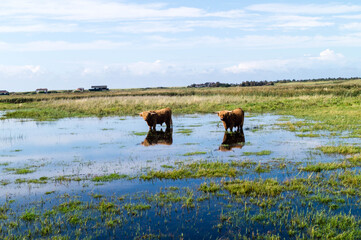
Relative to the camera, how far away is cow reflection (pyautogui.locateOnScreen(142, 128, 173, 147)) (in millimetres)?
17844

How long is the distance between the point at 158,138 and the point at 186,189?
9.88 metres

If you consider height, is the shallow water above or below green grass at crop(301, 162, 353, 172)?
above

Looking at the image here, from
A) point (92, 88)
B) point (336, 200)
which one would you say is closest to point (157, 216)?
point (336, 200)

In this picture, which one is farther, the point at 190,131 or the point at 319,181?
the point at 190,131

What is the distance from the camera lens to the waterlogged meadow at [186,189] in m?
7.07

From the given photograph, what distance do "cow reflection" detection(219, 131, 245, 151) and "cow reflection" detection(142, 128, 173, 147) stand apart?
3056 millimetres

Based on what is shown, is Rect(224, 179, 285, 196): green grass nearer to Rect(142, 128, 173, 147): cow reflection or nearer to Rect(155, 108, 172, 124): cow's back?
Rect(142, 128, 173, 147): cow reflection

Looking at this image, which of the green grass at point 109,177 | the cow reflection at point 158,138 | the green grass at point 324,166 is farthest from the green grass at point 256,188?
the cow reflection at point 158,138

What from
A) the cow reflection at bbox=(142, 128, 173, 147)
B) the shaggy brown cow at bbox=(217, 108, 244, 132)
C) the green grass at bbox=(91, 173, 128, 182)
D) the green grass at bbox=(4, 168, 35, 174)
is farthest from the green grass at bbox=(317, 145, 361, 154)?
the green grass at bbox=(4, 168, 35, 174)

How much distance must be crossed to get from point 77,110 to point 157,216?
32.9m

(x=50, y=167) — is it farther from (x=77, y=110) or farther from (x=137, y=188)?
(x=77, y=110)

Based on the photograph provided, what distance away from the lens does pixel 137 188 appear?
9.88 metres

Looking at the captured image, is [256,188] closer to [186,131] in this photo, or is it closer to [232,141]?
[232,141]

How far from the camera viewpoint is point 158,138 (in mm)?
19266
